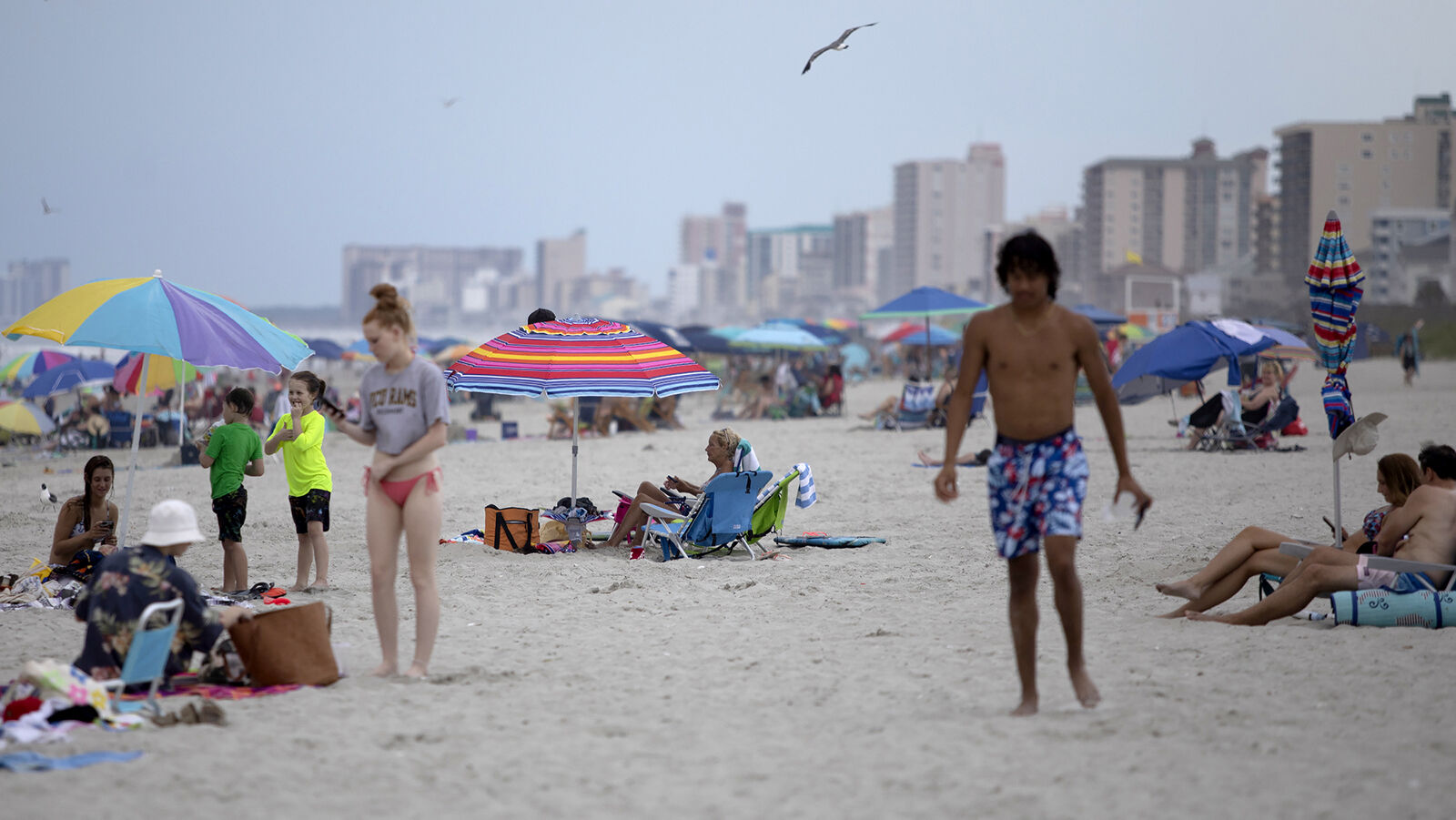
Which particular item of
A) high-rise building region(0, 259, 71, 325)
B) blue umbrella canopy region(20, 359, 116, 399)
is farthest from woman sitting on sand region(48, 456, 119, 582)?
high-rise building region(0, 259, 71, 325)

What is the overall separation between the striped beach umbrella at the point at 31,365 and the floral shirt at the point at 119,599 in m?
19.3

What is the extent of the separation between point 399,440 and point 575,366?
3.05 meters

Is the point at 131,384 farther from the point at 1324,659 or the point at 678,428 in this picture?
the point at 1324,659

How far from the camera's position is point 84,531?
6.05 metres

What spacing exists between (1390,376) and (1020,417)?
97.6 feet

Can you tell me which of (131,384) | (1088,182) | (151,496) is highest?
(1088,182)

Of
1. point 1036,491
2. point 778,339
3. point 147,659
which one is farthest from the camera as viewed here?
point 778,339

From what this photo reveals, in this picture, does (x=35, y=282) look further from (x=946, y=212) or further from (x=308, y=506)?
(x=308, y=506)

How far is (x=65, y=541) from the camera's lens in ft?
19.6

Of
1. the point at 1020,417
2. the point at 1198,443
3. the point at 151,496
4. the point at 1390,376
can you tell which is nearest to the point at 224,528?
the point at 1020,417

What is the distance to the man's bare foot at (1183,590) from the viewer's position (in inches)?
211

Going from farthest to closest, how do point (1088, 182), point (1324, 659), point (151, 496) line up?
point (1088, 182)
point (151, 496)
point (1324, 659)

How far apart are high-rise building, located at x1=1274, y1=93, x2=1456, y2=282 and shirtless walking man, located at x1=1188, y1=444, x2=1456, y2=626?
110238 millimetres

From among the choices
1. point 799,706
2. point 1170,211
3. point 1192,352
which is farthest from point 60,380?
point 1170,211
